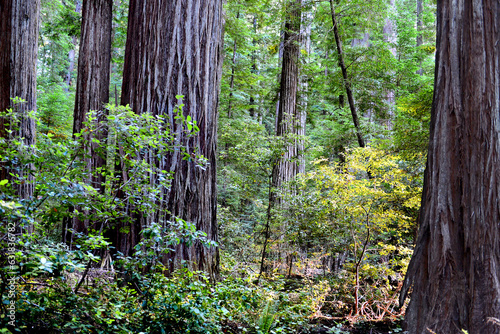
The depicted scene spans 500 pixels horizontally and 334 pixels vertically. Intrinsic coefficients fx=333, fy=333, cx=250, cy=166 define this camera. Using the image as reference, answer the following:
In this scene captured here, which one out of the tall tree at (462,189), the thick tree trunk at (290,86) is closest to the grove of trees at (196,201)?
the tall tree at (462,189)

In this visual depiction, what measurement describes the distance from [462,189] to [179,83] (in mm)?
3361

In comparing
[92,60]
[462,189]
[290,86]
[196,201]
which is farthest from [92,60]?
[462,189]

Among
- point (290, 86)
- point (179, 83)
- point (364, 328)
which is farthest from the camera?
point (290, 86)

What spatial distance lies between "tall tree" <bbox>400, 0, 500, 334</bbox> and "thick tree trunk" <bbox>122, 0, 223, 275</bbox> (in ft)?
8.29

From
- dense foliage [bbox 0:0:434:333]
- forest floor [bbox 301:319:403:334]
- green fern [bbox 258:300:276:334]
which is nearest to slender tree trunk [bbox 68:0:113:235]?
dense foliage [bbox 0:0:434:333]

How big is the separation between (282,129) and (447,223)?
737 cm

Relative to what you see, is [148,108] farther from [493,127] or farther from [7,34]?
[493,127]

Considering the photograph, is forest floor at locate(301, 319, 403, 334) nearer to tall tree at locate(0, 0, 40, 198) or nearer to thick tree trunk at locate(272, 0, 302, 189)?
tall tree at locate(0, 0, 40, 198)

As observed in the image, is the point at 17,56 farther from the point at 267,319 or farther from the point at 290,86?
the point at 290,86

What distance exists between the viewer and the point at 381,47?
27.8 ft

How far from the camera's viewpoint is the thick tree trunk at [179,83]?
13.8 ft

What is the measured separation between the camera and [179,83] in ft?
14.1

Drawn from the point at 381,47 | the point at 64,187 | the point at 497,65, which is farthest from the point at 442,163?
the point at 381,47

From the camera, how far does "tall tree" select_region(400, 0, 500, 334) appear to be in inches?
110
